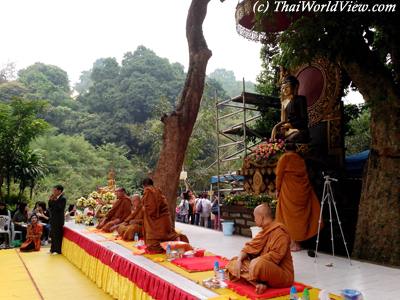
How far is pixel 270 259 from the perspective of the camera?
3539 millimetres

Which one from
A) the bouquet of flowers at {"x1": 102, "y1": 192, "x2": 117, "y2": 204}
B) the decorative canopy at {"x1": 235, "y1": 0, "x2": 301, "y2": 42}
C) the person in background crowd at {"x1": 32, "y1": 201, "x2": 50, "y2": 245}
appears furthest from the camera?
the person in background crowd at {"x1": 32, "y1": 201, "x2": 50, "y2": 245}

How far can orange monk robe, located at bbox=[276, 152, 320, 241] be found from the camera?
577 cm

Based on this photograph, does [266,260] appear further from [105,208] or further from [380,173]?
[105,208]

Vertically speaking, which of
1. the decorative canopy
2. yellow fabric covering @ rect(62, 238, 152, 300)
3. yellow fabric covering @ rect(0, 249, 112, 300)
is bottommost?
yellow fabric covering @ rect(0, 249, 112, 300)

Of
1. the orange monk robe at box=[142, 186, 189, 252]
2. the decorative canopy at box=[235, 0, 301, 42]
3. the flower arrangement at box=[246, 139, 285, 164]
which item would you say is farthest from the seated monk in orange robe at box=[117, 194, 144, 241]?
the decorative canopy at box=[235, 0, 301, 42]

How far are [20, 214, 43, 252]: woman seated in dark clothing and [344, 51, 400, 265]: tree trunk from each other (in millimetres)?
7771

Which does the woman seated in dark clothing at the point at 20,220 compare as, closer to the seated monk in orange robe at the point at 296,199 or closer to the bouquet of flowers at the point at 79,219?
the bouquet of flowers at the point at 79,219

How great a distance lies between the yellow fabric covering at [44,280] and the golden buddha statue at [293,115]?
4.28 metres

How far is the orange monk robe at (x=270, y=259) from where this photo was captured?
11.4ft

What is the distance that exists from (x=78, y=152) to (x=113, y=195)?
20459 mm

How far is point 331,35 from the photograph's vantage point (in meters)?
4.99

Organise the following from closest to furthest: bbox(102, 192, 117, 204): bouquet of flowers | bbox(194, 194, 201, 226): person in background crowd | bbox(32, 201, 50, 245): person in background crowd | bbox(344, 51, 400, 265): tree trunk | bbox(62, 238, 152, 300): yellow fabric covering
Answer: bbox(62, 238, 152, 300): yellow fabric covering → bbox(344, 51, 400, 265): tree trunk → bbox(102, 192, 117, 204): bouquet of flowers → bbox(32, 201, 50, 245): person in background crowd → bbox(194, 194, 201, 226): person in background crowd

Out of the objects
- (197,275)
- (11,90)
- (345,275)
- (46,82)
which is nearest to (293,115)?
(345,275)

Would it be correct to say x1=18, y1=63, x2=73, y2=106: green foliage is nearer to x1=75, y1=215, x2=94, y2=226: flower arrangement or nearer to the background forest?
the background forest
